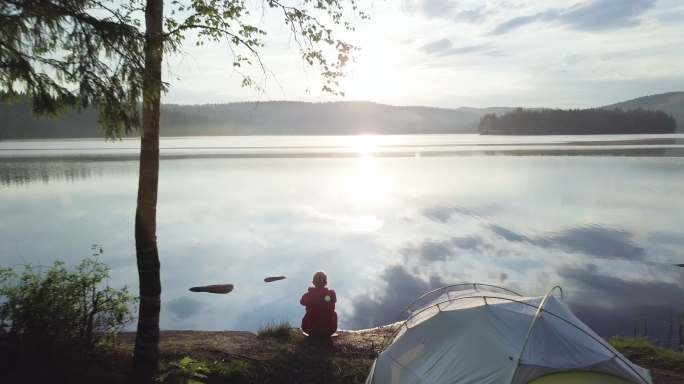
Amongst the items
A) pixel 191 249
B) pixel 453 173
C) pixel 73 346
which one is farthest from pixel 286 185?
pixel 73 346

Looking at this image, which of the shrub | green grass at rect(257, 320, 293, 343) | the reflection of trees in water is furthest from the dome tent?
the reflection of trees in water

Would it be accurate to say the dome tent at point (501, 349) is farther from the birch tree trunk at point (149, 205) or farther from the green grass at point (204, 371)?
the birch tree trunk at point (149, 205)

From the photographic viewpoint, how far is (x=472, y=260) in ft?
53.3

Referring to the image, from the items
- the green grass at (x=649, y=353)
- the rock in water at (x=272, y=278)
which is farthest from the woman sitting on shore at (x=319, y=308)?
the rock in water at (x=272, y=278)

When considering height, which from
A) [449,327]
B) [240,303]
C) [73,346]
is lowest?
[240,303]

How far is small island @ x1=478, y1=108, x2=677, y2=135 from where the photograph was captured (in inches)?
5832

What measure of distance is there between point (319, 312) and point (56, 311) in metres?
4.36

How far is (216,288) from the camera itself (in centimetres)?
1419

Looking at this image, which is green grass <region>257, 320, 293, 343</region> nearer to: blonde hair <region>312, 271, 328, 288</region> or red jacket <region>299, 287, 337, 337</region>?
red jacket <region>299, 287, 337, 337</region>

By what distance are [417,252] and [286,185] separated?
2102 cm

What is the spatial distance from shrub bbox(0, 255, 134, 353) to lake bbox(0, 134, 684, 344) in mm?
4636

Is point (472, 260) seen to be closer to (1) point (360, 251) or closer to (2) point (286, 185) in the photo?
(1) point (360, 251)

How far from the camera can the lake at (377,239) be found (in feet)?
41.8

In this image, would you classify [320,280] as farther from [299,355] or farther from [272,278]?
[272,278]
